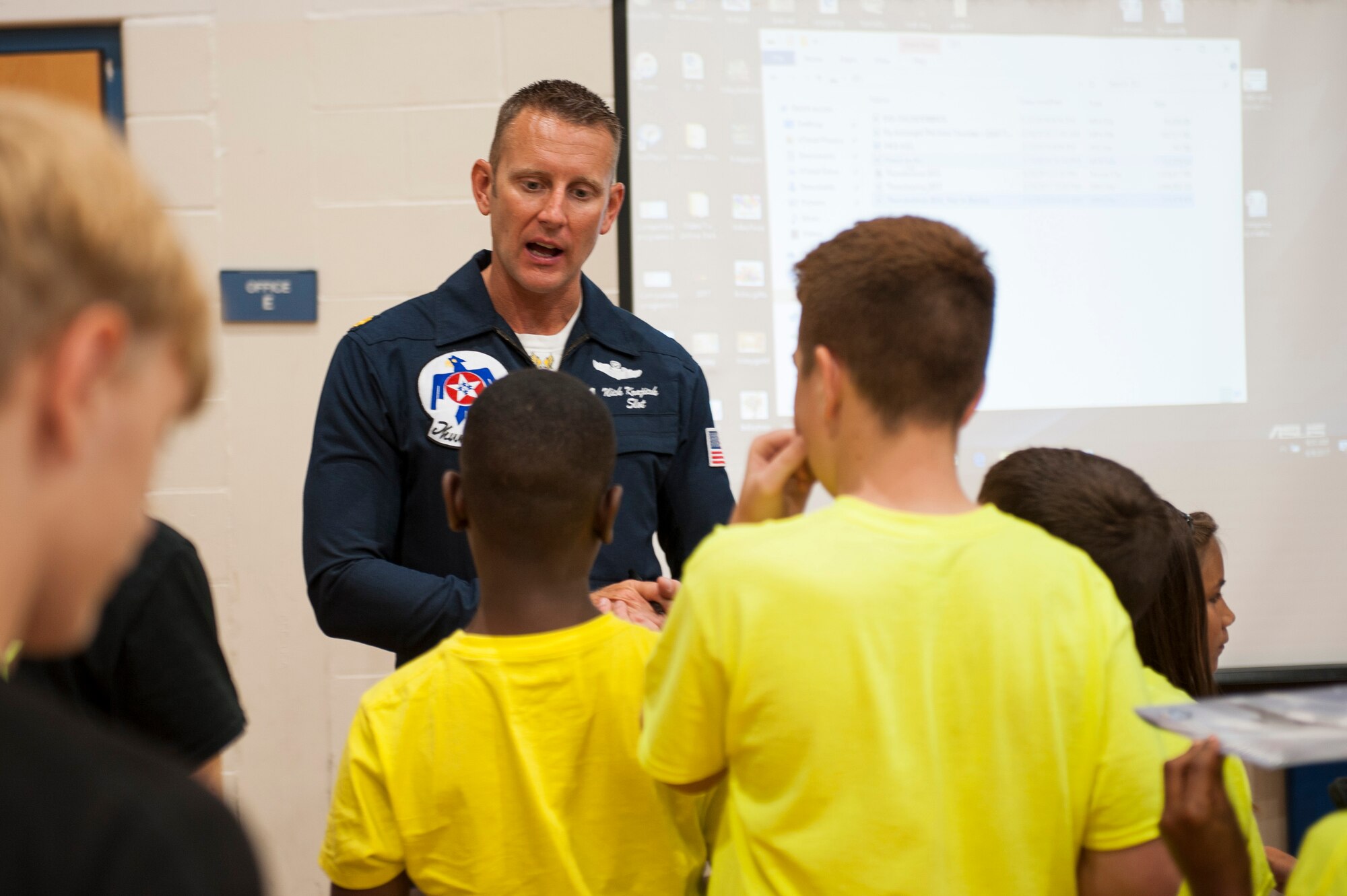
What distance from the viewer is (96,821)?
1.44ft

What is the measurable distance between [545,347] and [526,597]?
2.58ft

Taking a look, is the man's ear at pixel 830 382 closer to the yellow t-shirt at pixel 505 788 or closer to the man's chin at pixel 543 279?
the yellow t-shirt at pixel 505 788

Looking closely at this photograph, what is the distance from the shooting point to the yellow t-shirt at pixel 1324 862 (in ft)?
3.04

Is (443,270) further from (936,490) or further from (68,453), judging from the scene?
(68,453)

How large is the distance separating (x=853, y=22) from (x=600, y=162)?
1371 millimetres

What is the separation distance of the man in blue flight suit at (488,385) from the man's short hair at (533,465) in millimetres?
369

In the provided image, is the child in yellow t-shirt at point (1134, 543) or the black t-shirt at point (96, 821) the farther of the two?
the child in yellow t-shirt at point (1134, 543)

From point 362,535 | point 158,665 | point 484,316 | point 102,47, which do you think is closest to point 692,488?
point 484,316

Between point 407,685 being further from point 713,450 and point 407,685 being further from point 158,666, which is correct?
point 713,450

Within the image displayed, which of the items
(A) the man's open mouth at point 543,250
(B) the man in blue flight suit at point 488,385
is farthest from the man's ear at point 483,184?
(A) the man's open mouth at point 543,250

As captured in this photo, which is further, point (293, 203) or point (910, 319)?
point (293, 203)

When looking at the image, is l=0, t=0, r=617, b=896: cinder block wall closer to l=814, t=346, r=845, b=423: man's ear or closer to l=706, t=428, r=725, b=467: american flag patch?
l=706, t=428, r=725, b=467: american flag patch

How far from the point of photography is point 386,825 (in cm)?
115

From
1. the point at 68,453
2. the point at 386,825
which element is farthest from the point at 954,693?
the point at 68,453
